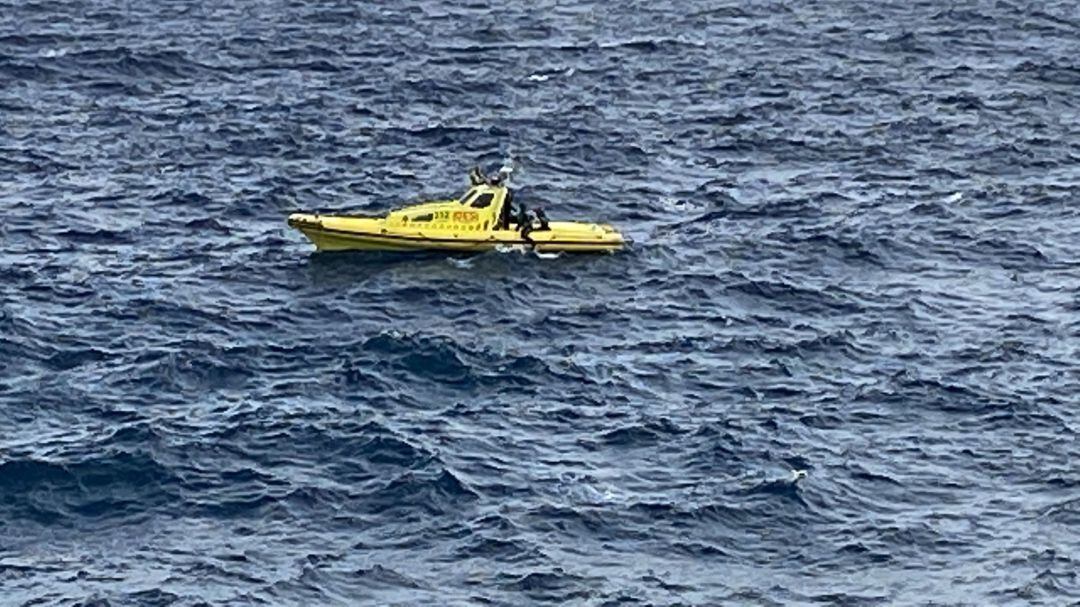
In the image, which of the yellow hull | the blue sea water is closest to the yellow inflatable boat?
the yellow hull

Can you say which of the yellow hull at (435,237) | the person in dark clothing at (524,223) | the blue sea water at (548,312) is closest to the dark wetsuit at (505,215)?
the yellow hull at (435,237)

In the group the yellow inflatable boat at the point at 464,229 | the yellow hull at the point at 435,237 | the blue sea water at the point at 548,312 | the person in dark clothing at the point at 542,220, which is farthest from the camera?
the person in dark clothing at the point at 542,220

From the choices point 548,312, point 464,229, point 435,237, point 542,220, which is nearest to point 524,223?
point 542,220

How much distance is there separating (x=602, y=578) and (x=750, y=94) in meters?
46.7

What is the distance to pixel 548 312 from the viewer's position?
76625 millimetres

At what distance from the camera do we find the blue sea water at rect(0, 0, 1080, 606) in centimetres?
5994

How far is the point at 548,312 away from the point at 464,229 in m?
5.98

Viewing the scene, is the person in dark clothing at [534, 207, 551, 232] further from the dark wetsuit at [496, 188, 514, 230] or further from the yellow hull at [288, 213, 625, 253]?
the dark wetsuit at [496, 188, 514, 230]

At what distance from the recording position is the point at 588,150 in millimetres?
93625

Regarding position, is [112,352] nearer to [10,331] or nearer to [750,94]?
[10,331]

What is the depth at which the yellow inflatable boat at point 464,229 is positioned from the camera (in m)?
80.4

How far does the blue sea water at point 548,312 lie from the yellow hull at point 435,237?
55 cm

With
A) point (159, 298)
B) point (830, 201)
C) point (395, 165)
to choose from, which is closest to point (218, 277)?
point (159, 298)

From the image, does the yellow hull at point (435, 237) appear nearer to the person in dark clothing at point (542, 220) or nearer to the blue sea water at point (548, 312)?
the person in dark clothing at point (542, 220)
